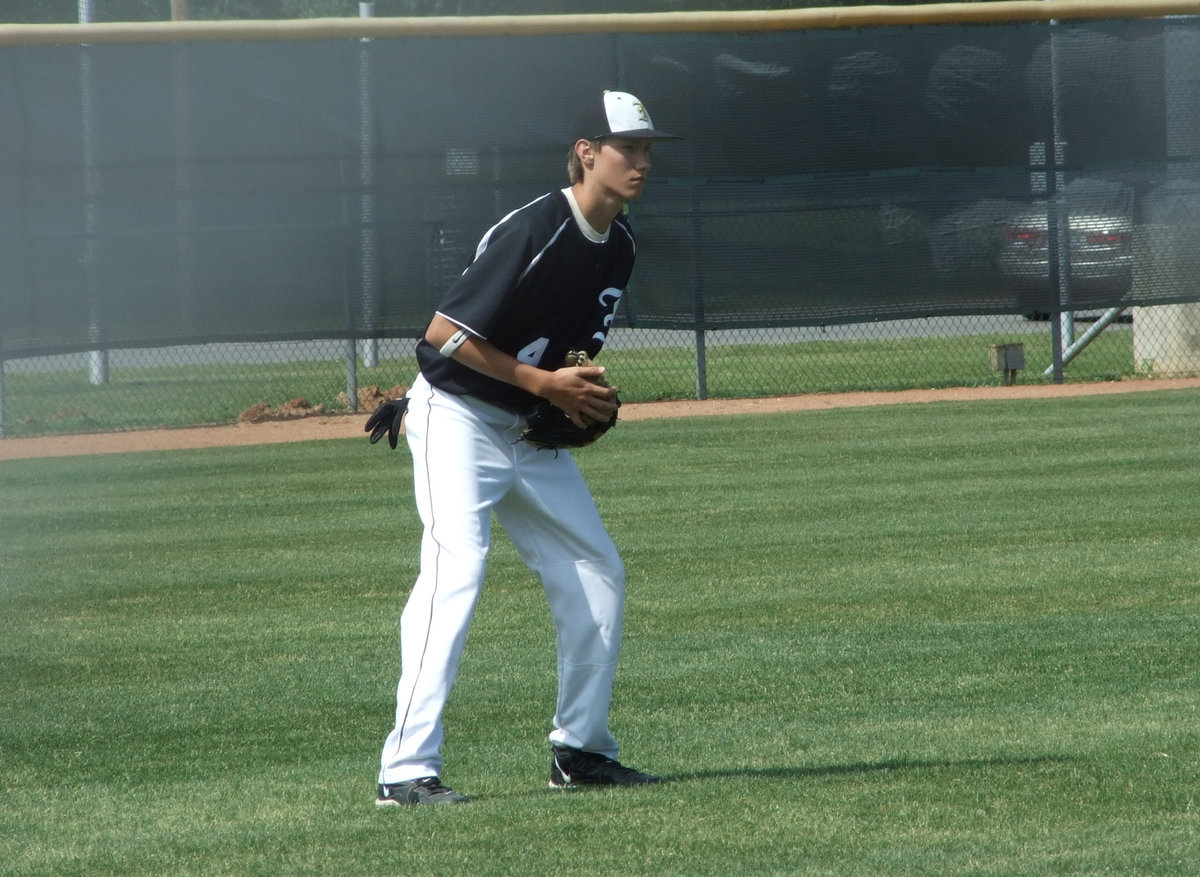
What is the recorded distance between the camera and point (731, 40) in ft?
46.1

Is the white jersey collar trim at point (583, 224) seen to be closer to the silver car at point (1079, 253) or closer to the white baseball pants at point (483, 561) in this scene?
the white baseball pants at point (483, 561)

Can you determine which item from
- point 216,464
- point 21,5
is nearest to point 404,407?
point 216,464

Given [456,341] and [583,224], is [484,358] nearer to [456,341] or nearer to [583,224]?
[456,341]

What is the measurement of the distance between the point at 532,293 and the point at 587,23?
399 inches

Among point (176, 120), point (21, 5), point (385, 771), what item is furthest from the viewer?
point (21, 5)

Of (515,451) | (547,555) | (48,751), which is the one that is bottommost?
(48,751)

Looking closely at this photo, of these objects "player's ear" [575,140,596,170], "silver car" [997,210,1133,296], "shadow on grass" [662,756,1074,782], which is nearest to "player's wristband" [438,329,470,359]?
"player's ear" [575,140,596,170]

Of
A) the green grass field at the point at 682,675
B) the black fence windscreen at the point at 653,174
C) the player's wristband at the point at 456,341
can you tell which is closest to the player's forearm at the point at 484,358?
the player's wristband at the point at 456,341

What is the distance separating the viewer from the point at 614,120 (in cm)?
414

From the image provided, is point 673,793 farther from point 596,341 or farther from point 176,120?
point 176,120

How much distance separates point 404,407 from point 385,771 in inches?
39.4

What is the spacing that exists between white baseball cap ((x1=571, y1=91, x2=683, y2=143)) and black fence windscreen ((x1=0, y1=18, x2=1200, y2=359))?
9096 millimetres

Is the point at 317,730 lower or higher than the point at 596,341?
lower

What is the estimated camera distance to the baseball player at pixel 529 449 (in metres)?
4.07
